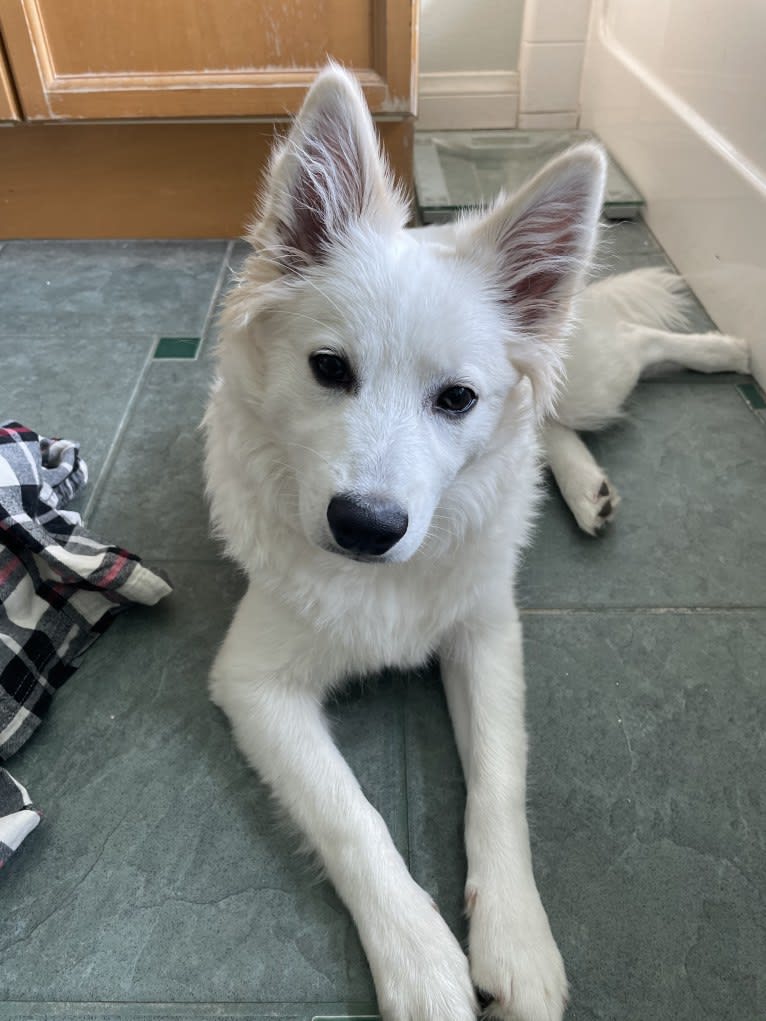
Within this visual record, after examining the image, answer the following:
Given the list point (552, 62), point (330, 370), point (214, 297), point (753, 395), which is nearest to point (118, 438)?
point (214, 297)

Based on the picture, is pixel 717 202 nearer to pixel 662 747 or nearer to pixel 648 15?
pixel 648 15

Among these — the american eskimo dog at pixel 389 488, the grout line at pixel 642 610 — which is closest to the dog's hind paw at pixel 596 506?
the grout line at pixel 642 610

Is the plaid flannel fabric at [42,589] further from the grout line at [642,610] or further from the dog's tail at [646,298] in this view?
the dog's tail at [646,298]

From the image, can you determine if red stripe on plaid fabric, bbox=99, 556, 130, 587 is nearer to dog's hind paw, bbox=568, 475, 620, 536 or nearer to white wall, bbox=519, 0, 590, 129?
dog's hind paw, bbox=568, 475, 620, 536

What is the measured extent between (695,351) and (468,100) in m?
2.42

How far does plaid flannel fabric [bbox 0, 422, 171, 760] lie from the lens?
1.55 m

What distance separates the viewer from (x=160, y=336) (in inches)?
107

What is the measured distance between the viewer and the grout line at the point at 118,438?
207 cm

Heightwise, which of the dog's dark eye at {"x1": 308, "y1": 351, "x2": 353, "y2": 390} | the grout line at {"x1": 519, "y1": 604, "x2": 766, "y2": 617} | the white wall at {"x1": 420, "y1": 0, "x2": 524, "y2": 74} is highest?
the dog's dark eye at {"x1": 308, "y1": 351, "x2": 353, "y2": 390}

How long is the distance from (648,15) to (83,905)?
12.3ft

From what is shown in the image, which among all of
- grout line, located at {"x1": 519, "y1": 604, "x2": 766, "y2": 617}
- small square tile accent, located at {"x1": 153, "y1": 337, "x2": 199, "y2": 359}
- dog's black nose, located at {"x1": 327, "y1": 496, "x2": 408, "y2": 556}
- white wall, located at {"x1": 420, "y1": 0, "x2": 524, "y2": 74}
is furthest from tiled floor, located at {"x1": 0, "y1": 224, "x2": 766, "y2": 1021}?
white wall, located at {"x1": 420, "y1": 0, "x2": 524, "y2": 74}

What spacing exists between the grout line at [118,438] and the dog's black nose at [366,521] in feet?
3.57

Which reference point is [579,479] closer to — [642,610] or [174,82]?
[642,610]

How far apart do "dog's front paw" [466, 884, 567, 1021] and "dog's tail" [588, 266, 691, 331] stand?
1853mm
